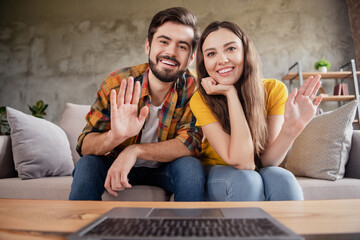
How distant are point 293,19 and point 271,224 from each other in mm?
4453

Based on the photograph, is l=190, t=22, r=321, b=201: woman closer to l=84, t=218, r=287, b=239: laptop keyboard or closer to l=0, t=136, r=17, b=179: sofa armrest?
l=84, t=218, r=287, b=239: laptop keyboard

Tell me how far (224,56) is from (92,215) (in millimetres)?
934

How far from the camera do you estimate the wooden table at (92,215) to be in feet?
1.52

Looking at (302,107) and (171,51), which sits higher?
(171,51)

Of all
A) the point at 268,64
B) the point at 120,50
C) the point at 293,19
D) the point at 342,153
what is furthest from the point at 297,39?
the point at 342,153

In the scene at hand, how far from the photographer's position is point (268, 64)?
4.18m

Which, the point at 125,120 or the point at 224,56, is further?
the point at 224,56

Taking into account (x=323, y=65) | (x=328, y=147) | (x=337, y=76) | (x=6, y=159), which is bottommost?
(x=6, y=159)

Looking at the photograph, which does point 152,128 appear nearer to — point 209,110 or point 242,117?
point 209,110

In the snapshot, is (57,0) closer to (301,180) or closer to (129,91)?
(129,91)

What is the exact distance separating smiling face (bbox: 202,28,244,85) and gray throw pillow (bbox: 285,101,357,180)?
623 millimetres

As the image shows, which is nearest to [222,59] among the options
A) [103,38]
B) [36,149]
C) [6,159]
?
[36,149]

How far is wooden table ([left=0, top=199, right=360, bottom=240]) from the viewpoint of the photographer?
0.46 meters

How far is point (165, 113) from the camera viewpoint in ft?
4.36
